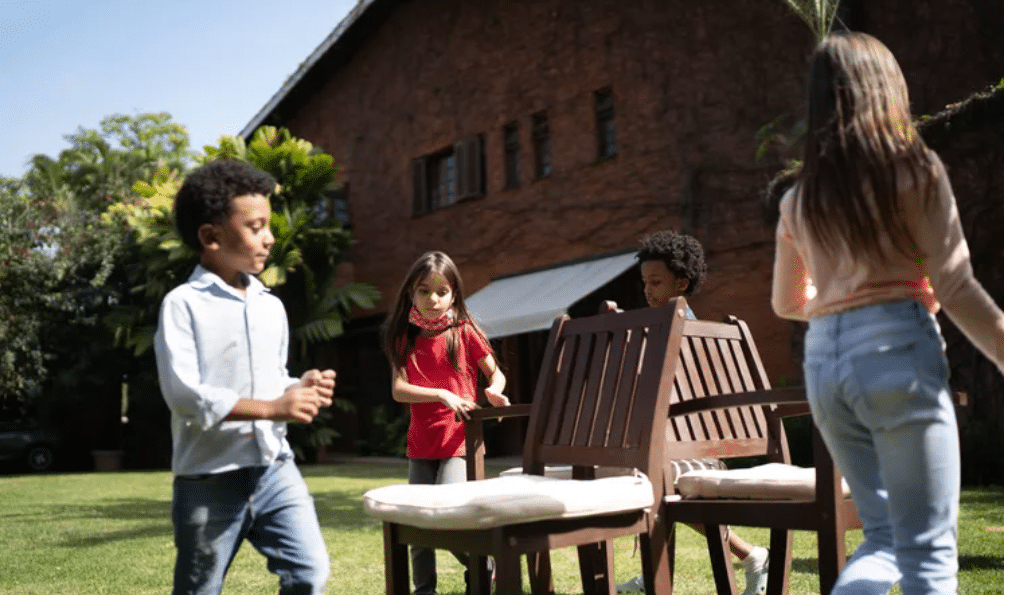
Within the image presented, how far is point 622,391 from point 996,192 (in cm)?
992

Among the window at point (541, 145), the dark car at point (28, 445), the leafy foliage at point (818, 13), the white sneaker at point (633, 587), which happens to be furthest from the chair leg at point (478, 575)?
the dark car at point (28, 445)

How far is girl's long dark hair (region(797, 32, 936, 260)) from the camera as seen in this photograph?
2.17 metres

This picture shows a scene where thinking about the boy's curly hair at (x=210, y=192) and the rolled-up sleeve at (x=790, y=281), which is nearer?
the rolled-up sleeve at (x=790, y=281)

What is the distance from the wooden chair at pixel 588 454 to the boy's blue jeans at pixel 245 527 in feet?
1.13

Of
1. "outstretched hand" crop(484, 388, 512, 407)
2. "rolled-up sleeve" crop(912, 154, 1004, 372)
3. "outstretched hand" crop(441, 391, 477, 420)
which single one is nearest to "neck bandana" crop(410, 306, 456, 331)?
"outstretched hand" crop(484, 388, 512, 407)

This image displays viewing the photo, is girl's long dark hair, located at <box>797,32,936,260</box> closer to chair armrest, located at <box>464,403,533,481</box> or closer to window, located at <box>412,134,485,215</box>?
chair armrest, located at <box>464,403,533,481</box>

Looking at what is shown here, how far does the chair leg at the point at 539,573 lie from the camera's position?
3.51 m

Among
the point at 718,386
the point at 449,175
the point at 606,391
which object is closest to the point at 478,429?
the point at 606,391

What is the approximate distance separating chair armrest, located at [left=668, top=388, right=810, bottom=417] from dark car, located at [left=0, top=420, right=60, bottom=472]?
21725 millimetres

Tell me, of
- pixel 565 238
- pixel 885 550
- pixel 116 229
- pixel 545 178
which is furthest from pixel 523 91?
pixel 885 550

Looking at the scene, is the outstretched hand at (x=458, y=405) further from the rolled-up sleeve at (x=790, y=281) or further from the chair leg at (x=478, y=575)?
the rolled-up sleeve at (x=790, y=281)

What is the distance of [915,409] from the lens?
2.12 meters

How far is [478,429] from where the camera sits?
13.1 ft

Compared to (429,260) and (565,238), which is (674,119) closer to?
(565,238)
